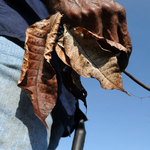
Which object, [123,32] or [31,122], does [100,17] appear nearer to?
[123,32]

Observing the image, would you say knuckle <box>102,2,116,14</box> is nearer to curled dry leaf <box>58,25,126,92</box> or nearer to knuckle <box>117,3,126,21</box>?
knuckle <box>117,3,126,21</box>

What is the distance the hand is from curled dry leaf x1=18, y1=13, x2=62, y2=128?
0.42 ft

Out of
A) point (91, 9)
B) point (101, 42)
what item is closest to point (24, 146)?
point (101, 42)

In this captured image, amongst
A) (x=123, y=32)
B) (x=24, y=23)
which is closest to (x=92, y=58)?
(x=123, y=32)

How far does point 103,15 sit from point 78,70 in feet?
1.01

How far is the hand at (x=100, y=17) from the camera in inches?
32.2

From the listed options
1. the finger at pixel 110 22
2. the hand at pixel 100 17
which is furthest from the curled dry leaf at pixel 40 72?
the finger at pixel 110 22

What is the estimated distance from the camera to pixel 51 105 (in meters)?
0.68

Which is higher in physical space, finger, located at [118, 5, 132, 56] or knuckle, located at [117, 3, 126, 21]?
knuckle, located at [117, 3, 126, 21]

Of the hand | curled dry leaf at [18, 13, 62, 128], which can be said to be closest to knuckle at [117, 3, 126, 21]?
the hand

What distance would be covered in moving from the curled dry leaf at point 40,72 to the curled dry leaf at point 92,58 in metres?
0.08

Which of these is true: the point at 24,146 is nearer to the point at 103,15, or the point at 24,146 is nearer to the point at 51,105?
the point at 51,105

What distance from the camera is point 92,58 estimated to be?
74 centimetres

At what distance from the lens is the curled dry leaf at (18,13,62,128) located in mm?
654
